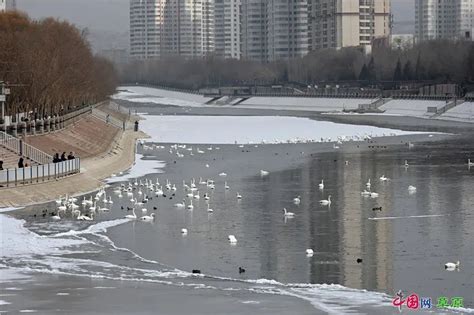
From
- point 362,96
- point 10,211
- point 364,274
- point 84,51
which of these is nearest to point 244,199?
point 10,211

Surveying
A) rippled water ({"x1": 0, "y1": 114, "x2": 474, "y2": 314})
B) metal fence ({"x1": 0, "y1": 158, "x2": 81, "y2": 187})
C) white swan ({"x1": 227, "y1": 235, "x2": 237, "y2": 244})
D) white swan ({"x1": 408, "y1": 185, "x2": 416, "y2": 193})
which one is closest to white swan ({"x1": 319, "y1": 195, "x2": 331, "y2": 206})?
rippled water ({"x1": 0, "y1": 114, "x2": 474, "y2": 314})

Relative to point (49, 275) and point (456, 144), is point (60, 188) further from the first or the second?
point (456, 144)

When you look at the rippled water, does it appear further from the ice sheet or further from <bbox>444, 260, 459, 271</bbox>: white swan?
the ice sheet

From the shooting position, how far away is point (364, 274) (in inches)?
1177

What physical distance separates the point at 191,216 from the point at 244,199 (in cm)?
574

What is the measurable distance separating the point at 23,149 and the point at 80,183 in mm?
4784

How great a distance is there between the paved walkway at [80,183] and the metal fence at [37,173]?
327 mm

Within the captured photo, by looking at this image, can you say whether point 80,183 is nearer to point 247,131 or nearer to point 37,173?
point 37,173

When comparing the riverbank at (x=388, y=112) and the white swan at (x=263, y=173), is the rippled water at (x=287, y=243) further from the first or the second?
the riverbank at (x=388, y=112)

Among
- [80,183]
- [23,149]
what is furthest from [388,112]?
[80,183]

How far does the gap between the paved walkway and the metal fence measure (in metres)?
0.33

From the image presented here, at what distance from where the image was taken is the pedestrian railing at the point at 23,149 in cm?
5397

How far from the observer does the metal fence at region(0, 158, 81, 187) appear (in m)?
45.8

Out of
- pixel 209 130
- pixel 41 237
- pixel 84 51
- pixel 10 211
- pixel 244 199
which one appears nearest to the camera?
pixel 41 237
